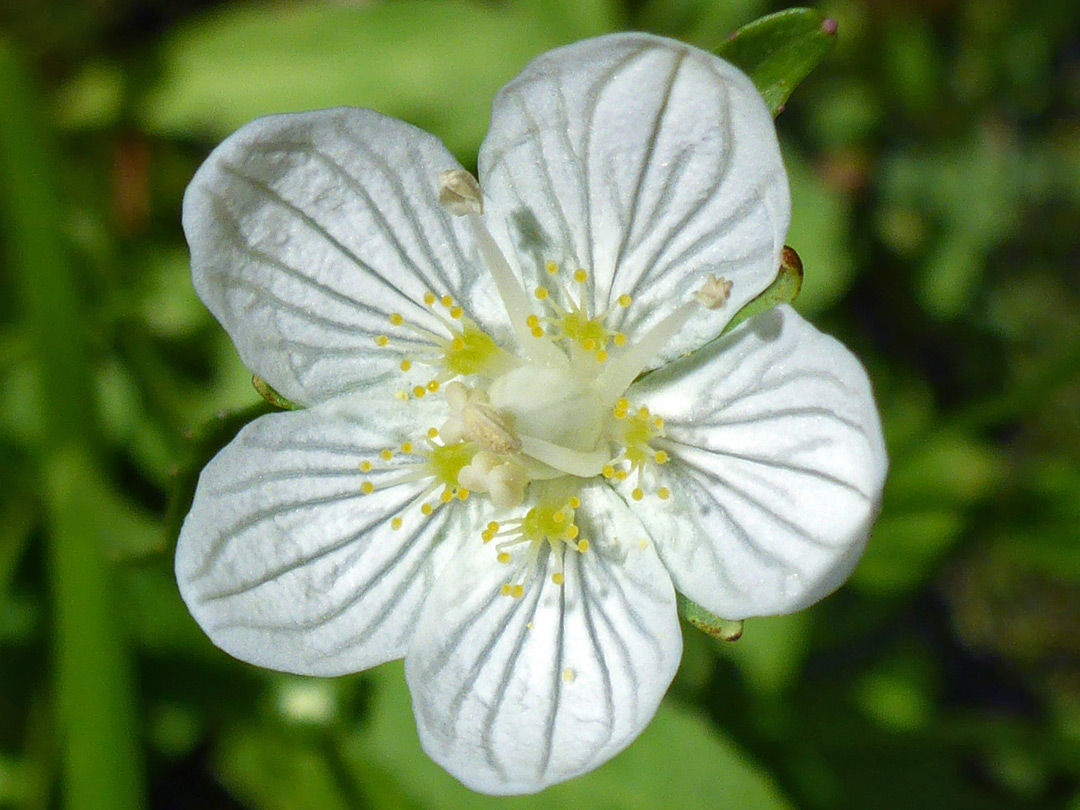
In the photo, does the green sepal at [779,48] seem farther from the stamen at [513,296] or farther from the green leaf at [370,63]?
the green leaf at [370,63]

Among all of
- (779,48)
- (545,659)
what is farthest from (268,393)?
(779,48)

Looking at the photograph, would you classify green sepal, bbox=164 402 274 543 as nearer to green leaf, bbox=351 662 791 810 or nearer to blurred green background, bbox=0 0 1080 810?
blurred green background, bbox=0 0 1080 810

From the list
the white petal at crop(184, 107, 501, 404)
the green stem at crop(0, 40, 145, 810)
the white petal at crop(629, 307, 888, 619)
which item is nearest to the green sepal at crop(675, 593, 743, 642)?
the white petal at crop(629, 307, 888, 619)

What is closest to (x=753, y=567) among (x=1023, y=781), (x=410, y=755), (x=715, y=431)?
(x=715, y=431)

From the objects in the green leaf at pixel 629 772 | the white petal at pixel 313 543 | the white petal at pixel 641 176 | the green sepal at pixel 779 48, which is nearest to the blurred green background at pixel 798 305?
the green leaf at pixel 629 772

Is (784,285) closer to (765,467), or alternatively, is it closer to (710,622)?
(765,467)

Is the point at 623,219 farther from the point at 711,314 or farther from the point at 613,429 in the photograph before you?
the point at 613,429
